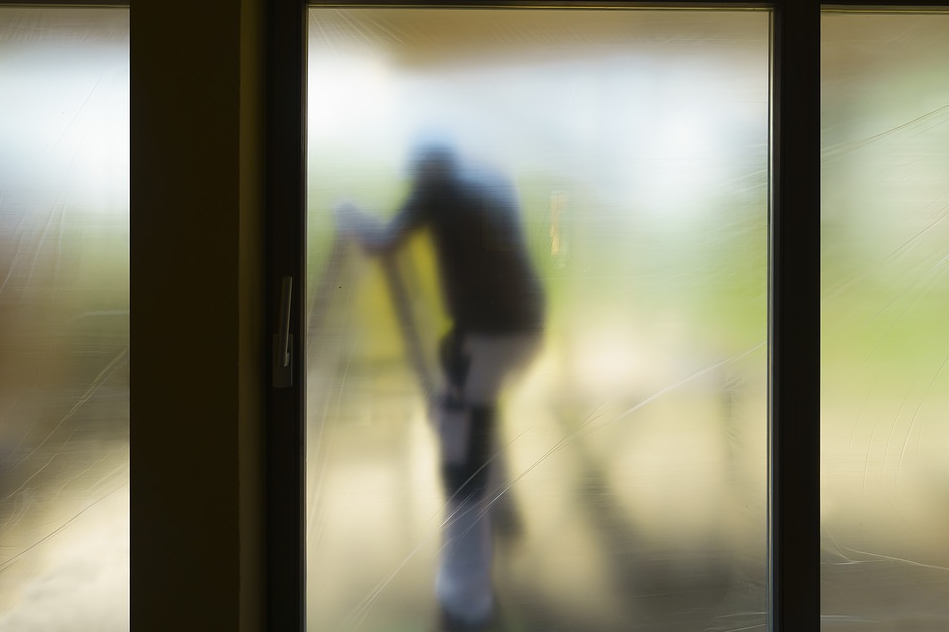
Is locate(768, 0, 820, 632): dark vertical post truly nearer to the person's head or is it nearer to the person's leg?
the person's leg

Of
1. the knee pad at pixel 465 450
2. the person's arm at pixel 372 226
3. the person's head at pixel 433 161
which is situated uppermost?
the person's head at pixel 433 161

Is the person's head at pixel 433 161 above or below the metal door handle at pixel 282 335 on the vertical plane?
above

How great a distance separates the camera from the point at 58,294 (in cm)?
108

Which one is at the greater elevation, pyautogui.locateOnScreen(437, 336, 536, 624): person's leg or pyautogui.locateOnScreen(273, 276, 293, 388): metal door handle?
pyautogui.locateOnScreen(273, 276, 293, 388): metal door handle

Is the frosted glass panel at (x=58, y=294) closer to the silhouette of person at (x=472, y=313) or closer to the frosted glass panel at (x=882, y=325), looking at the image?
the silhouette of person at (x=472, y=313)

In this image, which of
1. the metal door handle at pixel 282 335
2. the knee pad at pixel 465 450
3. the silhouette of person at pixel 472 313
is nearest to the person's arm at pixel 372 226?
the silhouette of person at pixel 472 313

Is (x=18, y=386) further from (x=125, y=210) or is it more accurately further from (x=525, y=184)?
(x=525, y=184)

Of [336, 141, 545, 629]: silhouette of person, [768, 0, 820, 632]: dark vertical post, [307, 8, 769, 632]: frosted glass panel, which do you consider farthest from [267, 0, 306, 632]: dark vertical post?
[768, 0, 820, 632]: dark vertical post

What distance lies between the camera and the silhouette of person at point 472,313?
42.7 inches

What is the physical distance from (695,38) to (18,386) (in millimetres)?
1409

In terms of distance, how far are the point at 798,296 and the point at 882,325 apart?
185 millimetres

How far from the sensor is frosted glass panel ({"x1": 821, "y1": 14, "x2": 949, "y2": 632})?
3.63 ft

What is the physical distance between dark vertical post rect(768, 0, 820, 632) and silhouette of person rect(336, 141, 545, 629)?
1.52 ft

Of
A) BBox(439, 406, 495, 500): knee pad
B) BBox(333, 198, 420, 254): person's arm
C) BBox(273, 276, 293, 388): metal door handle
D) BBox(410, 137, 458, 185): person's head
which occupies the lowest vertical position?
BBox(439, 406, 495, 500): knee pad
